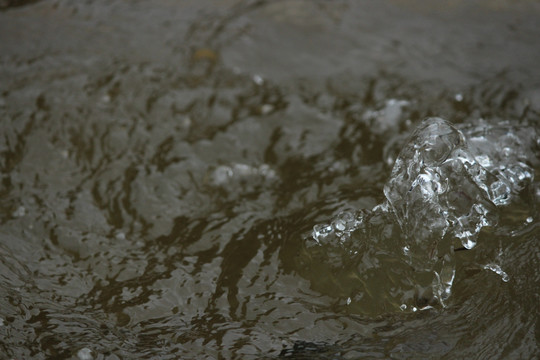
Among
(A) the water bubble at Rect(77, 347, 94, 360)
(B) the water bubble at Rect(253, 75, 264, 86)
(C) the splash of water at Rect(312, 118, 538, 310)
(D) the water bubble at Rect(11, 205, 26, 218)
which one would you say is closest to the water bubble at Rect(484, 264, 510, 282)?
(C) the splash of water at Rect(312, 118, 538, 310)

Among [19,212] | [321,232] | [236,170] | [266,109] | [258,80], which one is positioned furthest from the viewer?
[258,80]

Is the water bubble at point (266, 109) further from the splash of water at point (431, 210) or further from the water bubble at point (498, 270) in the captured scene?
the water bubble at point (498, 270)

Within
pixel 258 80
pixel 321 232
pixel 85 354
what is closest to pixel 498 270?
pixel 321 232

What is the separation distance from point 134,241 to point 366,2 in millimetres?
2759

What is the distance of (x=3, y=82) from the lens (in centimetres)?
362

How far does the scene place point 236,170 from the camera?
9.96 feet

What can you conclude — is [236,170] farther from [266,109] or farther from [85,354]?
[85,354]

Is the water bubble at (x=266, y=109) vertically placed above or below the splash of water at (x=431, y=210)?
below

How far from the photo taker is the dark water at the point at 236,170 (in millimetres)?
2137

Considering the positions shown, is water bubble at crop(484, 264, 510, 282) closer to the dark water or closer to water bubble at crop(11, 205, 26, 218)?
the dark water

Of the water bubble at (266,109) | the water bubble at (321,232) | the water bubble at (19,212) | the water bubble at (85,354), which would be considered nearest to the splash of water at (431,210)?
the water bubble at (321,232)

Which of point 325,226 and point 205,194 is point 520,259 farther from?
point 205,194

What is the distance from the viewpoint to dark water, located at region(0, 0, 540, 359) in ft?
7.01

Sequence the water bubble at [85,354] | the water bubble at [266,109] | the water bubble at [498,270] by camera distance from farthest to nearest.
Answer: the water bubble at [266,109] → the water bubble at [498,270] → the water bubble at [85,354]
